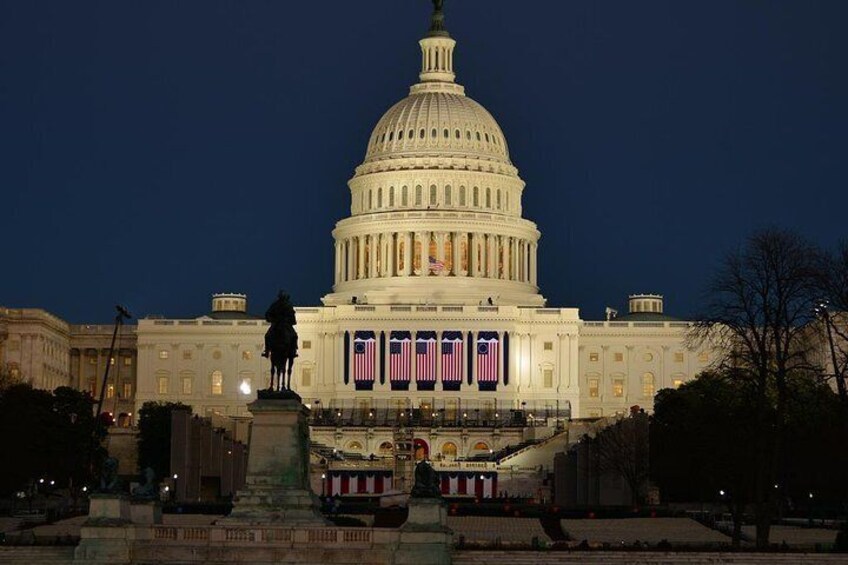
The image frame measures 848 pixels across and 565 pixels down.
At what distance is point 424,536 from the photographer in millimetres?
76562

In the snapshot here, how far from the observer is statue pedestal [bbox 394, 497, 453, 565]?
7619cm

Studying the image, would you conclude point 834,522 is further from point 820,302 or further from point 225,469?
point 225,469

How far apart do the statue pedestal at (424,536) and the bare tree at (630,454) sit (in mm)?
63118

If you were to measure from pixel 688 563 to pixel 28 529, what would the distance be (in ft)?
99.8

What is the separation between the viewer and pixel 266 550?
76.9 m

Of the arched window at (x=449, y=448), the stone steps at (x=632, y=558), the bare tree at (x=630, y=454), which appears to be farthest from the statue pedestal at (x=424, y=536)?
the arched window at (x=449, y=448)

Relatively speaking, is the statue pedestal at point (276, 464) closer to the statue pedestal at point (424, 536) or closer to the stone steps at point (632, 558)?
the statue pedestal at point (424, 536)

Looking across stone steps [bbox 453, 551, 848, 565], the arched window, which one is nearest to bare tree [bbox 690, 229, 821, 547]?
stone steps [bbox 453, 551, 848, 565]

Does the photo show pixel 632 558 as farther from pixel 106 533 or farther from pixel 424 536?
pixel 106 533

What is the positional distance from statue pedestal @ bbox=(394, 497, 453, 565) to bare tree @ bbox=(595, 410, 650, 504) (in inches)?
2485

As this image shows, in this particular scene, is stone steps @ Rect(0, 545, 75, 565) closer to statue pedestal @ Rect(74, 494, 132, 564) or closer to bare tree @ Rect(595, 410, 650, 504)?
statue pedestal @ Rect(74, 494, 132, 564)

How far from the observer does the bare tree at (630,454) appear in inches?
5512

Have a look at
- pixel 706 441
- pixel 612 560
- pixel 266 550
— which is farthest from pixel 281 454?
pixel 706 441

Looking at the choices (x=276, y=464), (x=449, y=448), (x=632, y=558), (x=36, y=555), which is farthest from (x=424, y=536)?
(x=449, y=448)
